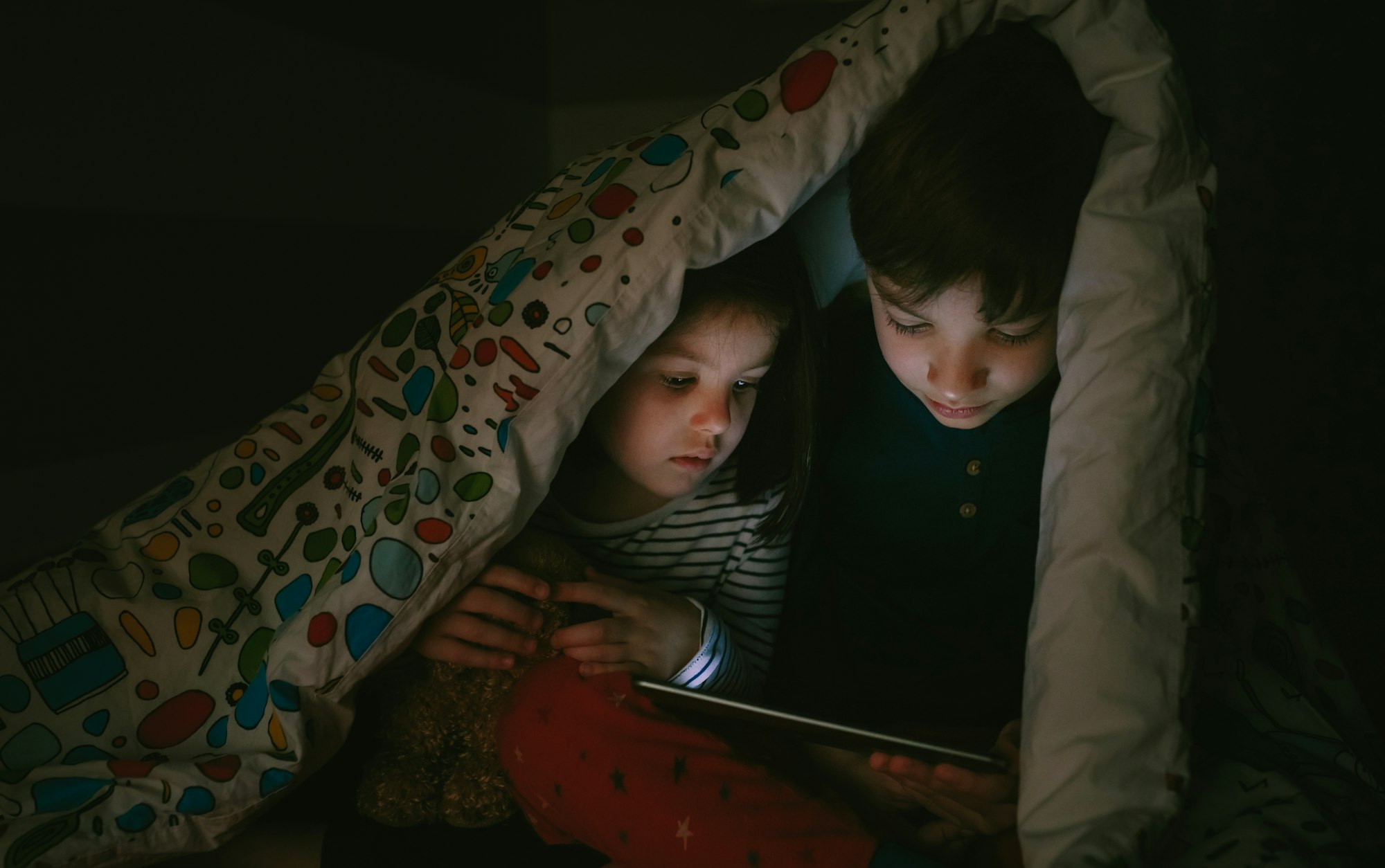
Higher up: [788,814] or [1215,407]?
[1215,407]

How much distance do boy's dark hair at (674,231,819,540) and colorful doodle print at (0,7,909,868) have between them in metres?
0.09

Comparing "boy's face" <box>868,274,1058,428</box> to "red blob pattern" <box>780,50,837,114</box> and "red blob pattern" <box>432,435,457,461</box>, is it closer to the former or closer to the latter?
"red blob pattern" <box>780,50,837,114</box>

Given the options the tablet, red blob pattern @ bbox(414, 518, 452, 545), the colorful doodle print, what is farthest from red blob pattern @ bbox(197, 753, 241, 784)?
the tablet

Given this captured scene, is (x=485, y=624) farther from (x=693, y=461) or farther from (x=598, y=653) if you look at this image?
(x=693, y=461)

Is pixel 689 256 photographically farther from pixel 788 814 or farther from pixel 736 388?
pixel 788 814

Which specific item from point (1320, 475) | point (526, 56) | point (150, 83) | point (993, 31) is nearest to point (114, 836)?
point (150, 83)

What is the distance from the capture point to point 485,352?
1.99 feet

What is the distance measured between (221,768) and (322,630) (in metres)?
0.12

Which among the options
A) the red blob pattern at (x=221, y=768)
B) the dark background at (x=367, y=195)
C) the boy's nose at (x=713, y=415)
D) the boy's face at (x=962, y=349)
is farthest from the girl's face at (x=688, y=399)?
the dark background at (x=367, y=195)

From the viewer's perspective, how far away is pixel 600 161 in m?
0.70

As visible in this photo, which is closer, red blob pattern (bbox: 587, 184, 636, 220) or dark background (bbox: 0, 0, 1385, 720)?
red blob pattern (bbox: 587, 184, 636, 220)

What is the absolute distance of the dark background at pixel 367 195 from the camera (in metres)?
0.76

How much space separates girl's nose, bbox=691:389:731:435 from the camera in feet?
2.19

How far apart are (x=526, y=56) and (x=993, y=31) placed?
789 mm
